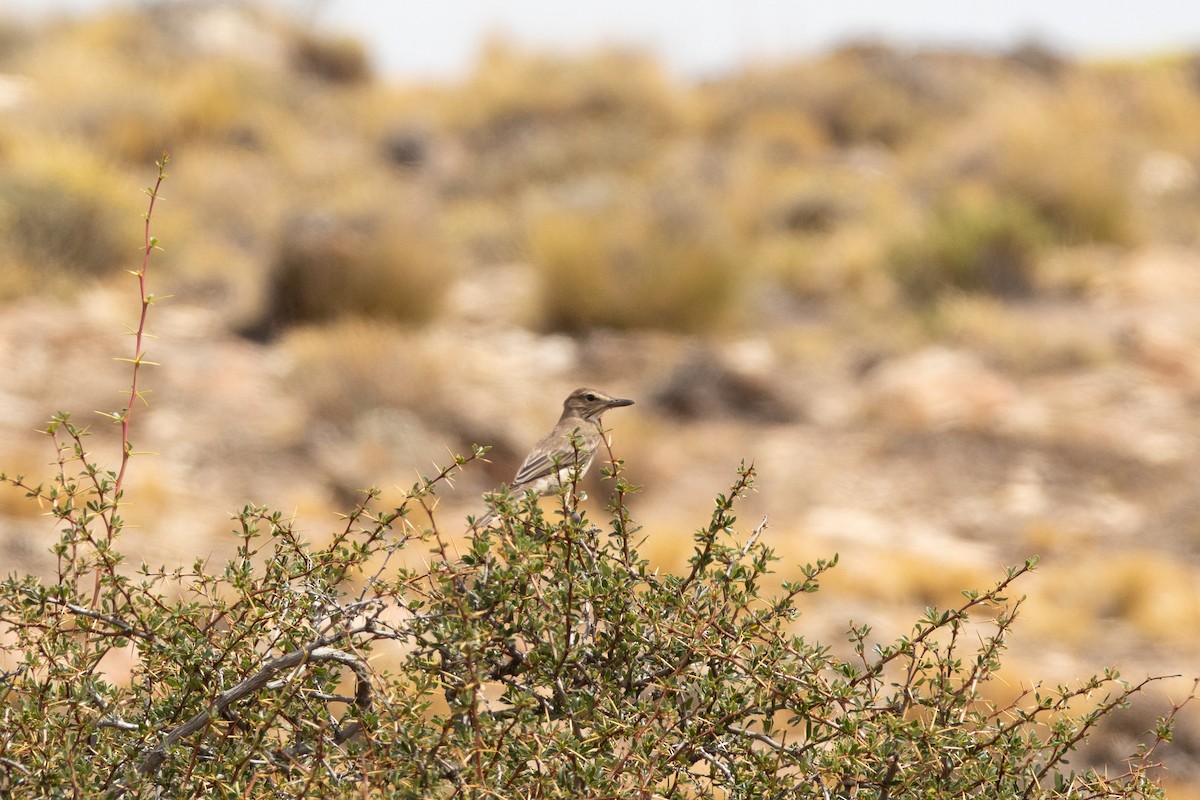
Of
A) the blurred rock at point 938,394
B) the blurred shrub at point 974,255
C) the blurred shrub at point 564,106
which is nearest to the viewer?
the blurred rock at point 938,394

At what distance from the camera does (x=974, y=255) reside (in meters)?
16.2

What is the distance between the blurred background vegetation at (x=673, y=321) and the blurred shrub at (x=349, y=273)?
0.12 feet

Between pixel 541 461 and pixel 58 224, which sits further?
pixel 58 224

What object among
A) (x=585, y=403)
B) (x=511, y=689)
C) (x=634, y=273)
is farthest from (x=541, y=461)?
(x=634, y=273)

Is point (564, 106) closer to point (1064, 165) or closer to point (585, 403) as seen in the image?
point (1064, 165)

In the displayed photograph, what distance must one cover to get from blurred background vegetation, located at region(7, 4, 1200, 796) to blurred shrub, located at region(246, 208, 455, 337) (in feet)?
0.12

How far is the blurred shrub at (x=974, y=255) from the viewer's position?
16.3m

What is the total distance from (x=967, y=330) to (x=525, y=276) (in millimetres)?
5565

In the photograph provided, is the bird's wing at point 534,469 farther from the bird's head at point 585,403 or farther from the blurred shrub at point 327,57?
the blurred shrub at point 327,57

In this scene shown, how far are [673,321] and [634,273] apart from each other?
2.39ft

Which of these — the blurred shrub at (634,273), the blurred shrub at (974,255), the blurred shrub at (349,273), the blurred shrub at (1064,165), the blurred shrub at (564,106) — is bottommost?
the blurred shrub at (349,273)

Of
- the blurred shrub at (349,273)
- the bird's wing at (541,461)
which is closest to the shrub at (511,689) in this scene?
the bird's wing at (541,461)

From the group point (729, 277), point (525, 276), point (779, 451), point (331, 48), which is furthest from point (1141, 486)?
point (331, 48)

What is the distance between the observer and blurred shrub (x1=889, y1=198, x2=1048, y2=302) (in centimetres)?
1627
